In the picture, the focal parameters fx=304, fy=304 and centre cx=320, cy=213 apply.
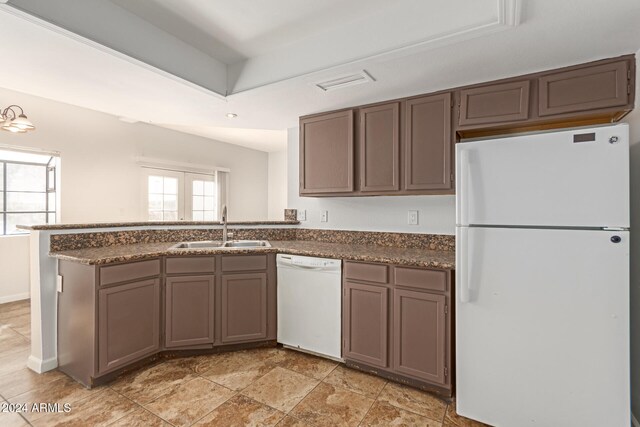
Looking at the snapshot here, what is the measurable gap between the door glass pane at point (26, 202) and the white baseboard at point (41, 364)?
2.66 m

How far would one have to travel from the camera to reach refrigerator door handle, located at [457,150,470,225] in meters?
1.70

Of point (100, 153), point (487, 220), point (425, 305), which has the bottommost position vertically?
point (425, 305)

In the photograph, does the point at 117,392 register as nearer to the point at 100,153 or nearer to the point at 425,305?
the point at 425,305

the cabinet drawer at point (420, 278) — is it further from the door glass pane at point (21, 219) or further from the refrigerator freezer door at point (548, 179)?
the door glass pane at point (21, 219)

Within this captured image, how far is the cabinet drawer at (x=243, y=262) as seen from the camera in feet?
8.03

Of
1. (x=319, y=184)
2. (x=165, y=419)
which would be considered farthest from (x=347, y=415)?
(x=319, y=184)

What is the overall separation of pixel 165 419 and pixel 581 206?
2451 millimetres

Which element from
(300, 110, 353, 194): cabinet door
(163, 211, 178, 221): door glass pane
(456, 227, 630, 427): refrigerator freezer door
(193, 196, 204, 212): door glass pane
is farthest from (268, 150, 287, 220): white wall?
(456, 227, 630, 427): refrigerator freezer door

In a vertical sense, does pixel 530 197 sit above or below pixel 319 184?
below

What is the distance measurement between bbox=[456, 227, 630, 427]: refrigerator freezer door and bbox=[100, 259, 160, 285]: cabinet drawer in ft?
6.92

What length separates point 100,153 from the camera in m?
4.23

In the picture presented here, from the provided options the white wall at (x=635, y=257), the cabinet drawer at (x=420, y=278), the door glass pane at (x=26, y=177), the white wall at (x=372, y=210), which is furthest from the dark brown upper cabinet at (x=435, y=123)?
the door glass pane at (x=26, y=177)

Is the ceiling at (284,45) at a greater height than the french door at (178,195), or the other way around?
the ceiling at (284,45)

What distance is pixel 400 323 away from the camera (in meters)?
2.04
